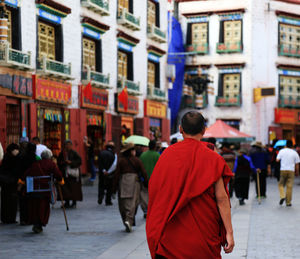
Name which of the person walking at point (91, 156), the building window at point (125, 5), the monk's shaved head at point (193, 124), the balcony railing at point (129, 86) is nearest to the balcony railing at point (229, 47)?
the building window at point (125, 5)

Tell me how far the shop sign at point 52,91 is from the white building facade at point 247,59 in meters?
18.2

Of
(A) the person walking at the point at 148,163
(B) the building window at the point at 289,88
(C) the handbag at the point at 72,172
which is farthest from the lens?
(B) the building window at the point at 289,88

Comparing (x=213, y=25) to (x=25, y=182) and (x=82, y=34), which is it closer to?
(x=82, y=34)

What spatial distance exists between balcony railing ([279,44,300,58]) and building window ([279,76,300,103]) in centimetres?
145

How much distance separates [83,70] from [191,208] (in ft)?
66.3

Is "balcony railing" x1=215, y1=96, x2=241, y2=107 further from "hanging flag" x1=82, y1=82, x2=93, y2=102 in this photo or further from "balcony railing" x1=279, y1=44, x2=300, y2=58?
"hanging flag" x1=82, y1=82, x2=93, y2=102

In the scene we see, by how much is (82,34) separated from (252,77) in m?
18.2

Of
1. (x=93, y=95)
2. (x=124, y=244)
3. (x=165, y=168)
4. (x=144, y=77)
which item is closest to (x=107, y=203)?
(x=124, y=244)

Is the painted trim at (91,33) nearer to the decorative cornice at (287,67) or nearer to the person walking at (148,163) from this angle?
the person walking at (148,163)

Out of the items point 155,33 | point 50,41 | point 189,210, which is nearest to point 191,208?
point 189,210

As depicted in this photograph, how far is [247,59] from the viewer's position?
40.4 metres

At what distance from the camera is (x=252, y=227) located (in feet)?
40.1

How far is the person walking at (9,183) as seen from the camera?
42.9 ft

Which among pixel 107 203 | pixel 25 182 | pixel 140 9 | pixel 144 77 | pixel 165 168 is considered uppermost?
pixel 140 9
